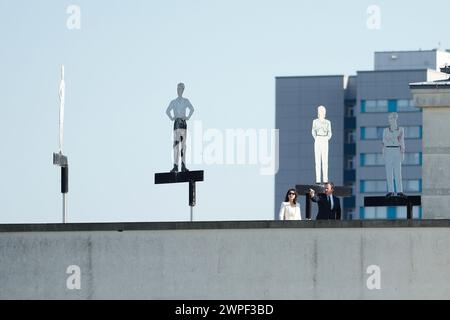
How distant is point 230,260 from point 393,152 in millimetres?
6061

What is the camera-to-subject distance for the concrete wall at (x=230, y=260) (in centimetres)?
3491

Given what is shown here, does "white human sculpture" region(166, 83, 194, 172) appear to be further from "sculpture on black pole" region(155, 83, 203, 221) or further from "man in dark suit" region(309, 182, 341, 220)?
"man in dark suit" region(309, 182, 341, 220)

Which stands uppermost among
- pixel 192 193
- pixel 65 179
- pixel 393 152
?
pixel 393 152

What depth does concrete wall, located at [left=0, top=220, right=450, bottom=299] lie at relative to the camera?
34.9m

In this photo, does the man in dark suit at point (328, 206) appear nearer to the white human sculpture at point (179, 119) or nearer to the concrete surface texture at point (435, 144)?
the concrete surface texture at point (435, 144)

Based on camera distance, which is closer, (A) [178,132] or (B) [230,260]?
(B) [230,260]

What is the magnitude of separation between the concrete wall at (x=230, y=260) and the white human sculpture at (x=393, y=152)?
459 centimetres

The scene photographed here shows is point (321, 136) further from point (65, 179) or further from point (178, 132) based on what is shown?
point (65, 179)

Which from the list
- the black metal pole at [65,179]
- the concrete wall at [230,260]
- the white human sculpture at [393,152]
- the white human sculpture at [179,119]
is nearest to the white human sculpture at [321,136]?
the white human sculpture at [393,152]

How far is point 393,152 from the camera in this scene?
3988cm

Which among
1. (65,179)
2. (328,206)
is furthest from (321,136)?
(65,179)
